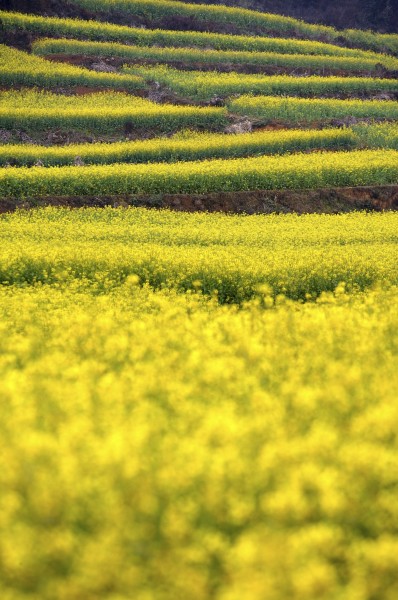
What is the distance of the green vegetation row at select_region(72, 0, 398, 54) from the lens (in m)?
58.5

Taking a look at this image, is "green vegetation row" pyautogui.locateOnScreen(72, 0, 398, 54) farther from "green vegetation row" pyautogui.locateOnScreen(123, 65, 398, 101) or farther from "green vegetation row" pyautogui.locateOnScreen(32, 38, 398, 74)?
"green vegetation row" pyautogui.locateOnScreen(123, 65, 398, 101)

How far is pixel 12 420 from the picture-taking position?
5.40 m

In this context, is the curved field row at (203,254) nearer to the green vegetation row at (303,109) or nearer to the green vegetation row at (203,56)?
the green vegetation row at (303,109)

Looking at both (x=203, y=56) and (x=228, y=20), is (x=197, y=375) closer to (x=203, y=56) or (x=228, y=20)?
(x=203, y=56)

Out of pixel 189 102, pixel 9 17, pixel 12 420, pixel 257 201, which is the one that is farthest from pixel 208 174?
pixel 9 17

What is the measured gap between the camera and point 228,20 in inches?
2442

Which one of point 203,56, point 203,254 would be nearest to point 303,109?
point 203,56

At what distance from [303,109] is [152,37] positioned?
1668 centimetres

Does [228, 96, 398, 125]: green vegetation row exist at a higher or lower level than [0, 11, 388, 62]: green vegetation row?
lower

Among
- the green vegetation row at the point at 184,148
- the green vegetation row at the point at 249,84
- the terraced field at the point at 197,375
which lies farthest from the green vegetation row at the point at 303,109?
the terraced field at the point at 197,375

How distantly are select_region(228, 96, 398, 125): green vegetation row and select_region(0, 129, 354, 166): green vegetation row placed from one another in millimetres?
3151

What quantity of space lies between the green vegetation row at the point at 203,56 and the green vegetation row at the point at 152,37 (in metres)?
1.68

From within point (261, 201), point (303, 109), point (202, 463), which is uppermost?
point (202, 463)

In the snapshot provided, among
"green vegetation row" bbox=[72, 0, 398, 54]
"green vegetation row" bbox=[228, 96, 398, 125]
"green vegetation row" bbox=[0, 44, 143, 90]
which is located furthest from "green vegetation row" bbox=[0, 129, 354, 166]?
"green vegetation row" bbox=[72, 0, 398, 54]
